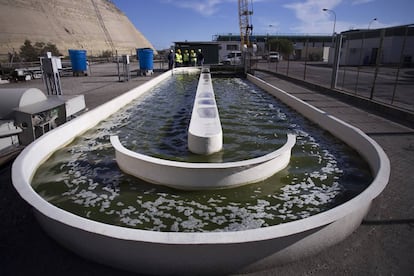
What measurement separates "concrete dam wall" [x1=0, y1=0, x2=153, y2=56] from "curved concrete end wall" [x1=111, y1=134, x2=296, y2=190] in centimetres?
5742

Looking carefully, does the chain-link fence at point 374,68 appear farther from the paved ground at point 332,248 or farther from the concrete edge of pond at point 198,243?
the concrete edge of pond at point 198,243

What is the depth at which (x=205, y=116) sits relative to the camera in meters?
8.23

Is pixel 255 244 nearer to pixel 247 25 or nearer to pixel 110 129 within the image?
pixel 110 129

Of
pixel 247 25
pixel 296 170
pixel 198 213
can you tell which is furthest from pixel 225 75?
pixel 247 25

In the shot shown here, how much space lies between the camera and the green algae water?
4254 millimetres

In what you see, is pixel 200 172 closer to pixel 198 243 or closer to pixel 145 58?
pixel 198 243

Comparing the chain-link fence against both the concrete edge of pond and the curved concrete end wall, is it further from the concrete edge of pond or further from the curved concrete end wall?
the concrete edge of pond

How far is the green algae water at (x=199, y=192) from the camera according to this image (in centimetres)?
425

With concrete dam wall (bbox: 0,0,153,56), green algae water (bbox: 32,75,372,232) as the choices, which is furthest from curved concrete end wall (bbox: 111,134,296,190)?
concrete dam wall (bbox: 0,0,153,56)

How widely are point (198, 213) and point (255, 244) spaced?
158cm

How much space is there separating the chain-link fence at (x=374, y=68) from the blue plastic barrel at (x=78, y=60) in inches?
644

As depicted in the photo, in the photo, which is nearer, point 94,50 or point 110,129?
point 110,129

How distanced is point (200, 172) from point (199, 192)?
14.7 inches

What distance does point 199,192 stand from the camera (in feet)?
16.5
